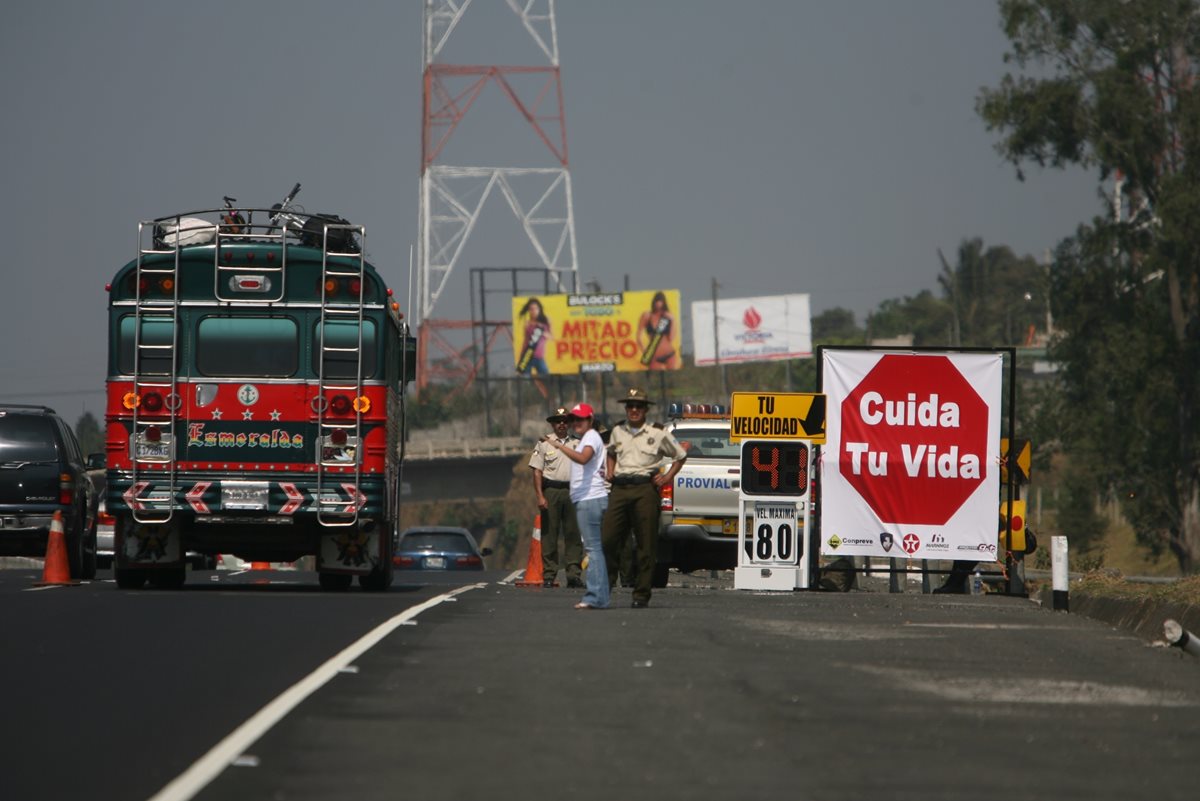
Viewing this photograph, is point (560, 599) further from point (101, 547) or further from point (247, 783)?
point (101, 547)

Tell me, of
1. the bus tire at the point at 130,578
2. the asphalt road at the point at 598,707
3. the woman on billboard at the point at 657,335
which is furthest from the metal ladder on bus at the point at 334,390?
the woman on billboard at the point at 657,335

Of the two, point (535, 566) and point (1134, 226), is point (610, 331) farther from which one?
point (535, 566)

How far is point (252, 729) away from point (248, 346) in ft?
36.8

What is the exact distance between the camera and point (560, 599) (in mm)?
18516

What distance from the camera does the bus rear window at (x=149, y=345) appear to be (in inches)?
769

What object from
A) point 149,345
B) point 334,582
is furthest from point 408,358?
point 149,345

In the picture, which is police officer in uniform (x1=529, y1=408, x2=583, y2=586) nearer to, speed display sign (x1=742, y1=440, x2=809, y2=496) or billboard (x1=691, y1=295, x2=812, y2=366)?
speed display sign (x1=742, y1=440, x2=809, y2=496)

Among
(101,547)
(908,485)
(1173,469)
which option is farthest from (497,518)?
(908,485)

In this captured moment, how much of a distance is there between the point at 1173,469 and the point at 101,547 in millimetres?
36123

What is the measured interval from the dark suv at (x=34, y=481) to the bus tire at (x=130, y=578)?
278 cm

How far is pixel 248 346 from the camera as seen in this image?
64.6 ft

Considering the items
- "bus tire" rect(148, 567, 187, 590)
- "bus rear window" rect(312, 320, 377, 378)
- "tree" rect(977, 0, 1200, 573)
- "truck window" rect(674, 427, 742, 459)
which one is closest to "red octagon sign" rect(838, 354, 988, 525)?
"truck window" rect(674, 427, 742, 459)

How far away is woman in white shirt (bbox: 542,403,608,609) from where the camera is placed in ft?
55.3

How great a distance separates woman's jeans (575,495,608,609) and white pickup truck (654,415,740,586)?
197 inches
